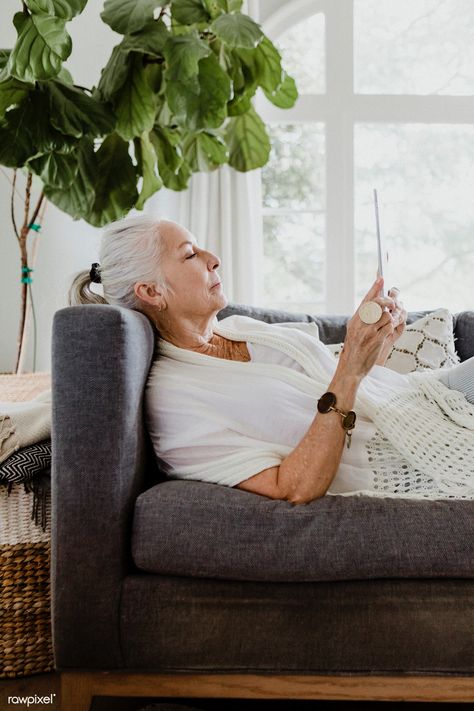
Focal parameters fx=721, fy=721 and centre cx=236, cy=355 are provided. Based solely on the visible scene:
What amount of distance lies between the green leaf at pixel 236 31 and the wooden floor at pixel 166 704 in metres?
1.88

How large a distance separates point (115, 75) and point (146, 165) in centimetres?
47

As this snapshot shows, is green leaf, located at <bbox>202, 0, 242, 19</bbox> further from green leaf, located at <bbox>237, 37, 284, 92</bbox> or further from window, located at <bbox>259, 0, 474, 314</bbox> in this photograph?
window, located at <bbox>259, 0, 474, 314</bbox>

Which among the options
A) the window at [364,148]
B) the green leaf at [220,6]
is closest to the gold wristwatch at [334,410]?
the green leaf at [220,6]

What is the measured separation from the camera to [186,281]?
65.6 inches

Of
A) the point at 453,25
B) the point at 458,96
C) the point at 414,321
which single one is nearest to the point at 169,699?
the point at 414,321

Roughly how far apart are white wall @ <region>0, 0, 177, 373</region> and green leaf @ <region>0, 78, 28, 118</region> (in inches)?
40.6

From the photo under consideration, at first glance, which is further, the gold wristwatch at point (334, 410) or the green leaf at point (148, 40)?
the green leaf at point (148, 40)

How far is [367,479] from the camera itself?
151cm

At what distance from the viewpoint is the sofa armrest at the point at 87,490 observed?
1311 mm

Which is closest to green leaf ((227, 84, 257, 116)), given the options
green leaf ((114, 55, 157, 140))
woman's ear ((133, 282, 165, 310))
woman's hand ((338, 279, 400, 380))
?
green leaf ((114, 55, 157, 140))

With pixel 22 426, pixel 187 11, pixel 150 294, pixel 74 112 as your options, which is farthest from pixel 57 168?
pixel 22 426

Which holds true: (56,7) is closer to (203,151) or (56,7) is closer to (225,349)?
(203,151)

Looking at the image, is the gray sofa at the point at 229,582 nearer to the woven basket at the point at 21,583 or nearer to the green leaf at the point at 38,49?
the woven basket at the point at 21,583

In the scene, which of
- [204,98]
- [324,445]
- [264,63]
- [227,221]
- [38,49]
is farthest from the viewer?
[227,221]
